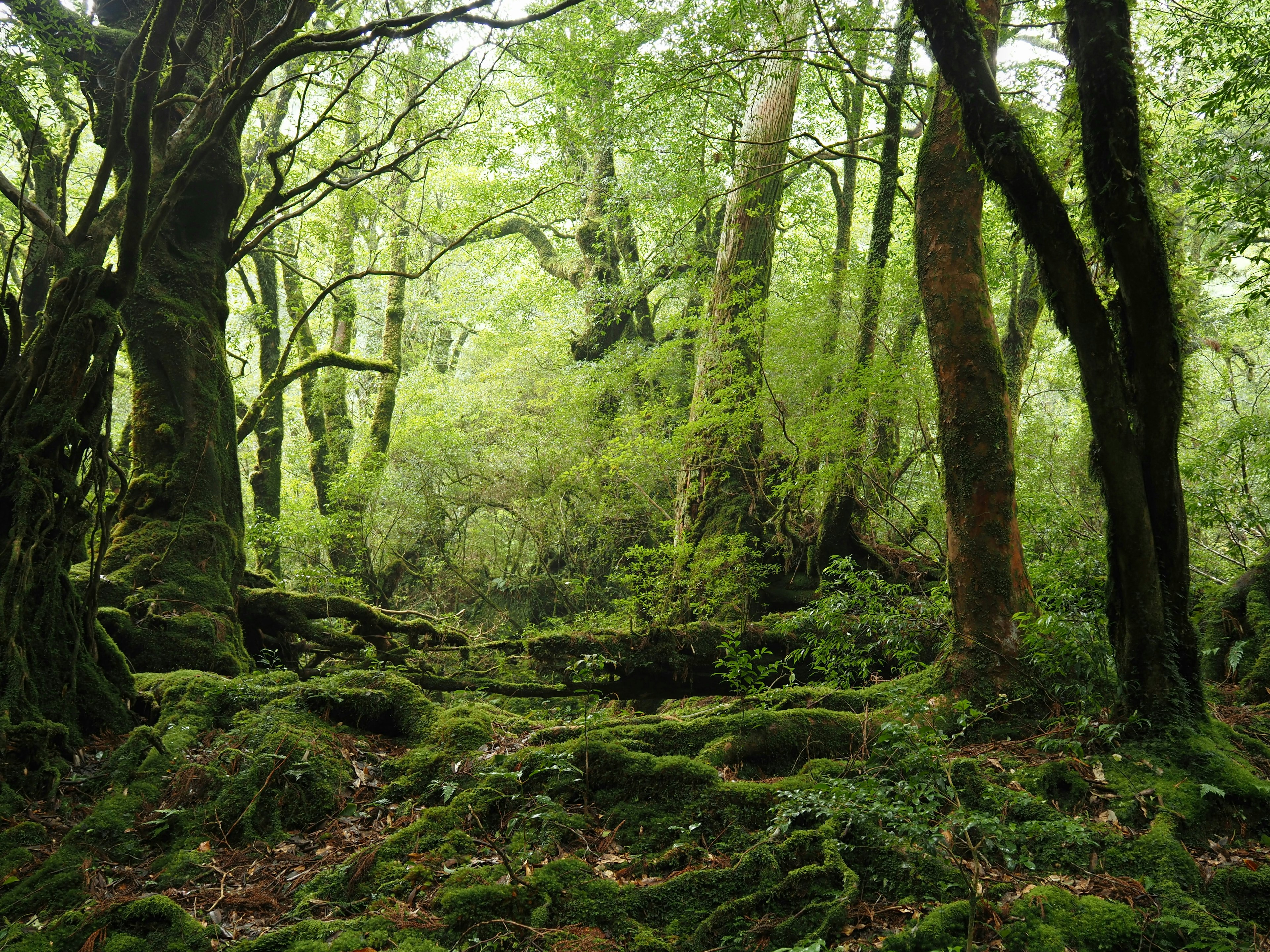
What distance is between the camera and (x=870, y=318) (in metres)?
9.48

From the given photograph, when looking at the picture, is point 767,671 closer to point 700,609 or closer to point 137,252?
point 700,609

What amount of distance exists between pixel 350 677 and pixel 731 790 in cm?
320

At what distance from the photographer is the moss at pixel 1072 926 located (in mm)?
2656

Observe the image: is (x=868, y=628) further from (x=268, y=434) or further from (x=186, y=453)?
(x=268, y=434)

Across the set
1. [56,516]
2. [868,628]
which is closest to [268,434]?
[56,516]

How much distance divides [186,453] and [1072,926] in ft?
26.0

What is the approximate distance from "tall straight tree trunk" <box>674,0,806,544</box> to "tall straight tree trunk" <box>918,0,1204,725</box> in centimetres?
488

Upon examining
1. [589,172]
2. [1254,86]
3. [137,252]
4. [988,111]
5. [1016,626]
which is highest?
[589,172]

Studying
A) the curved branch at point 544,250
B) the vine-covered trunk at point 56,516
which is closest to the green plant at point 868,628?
the vine-covered trunk at point 56,516

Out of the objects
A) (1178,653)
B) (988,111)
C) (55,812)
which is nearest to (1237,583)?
(1178,653)

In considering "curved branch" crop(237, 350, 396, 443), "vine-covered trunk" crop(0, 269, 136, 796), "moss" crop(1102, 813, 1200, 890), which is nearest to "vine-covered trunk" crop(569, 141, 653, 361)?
"curved branch" crop(237, 350, 396, 443)

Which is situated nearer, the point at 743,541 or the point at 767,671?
the point at 767,671

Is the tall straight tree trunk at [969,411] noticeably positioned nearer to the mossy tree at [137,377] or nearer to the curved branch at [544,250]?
the mossy tree at [137,377]

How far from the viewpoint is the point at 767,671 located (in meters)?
5.39
